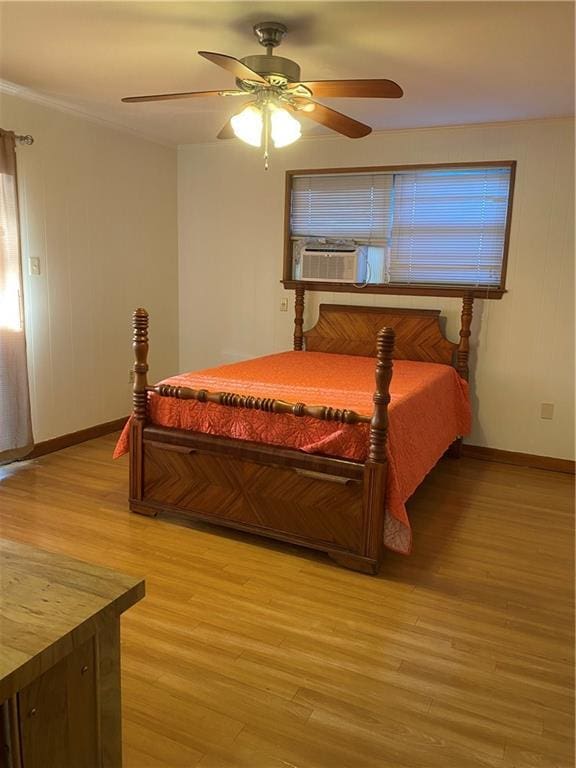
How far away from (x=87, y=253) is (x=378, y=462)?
2.96 metres

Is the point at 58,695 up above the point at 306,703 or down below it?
above

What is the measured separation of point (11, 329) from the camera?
3797mm

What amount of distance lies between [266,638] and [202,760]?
0.59 metres

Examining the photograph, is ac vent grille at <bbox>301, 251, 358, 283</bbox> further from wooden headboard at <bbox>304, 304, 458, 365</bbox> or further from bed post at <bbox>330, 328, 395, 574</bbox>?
bed post at <bbox>330, 328, 395, 574</bbox>

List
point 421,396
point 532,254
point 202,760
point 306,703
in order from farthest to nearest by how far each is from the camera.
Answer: point 532,254 < point 421,396 < point 306,703 < point 202,760

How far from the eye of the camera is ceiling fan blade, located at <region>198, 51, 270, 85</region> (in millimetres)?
2148

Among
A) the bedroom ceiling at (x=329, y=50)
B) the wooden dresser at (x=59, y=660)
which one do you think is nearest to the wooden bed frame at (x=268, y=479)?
the bedroom ceiling at (x=329, y=50)

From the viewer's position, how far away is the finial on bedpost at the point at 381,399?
255 cm

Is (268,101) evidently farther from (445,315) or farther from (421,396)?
(445,315)

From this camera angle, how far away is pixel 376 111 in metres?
3.91

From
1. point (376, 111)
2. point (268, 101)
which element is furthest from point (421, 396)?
point (376, 111)

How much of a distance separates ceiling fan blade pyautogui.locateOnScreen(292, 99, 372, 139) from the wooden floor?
6.83 ft

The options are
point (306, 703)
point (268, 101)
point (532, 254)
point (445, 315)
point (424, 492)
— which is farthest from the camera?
point (445, 315)

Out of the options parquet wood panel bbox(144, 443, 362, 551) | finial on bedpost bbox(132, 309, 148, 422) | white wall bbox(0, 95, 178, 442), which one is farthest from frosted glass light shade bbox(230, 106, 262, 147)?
white wall bbox(0, 95, 178, 442)
